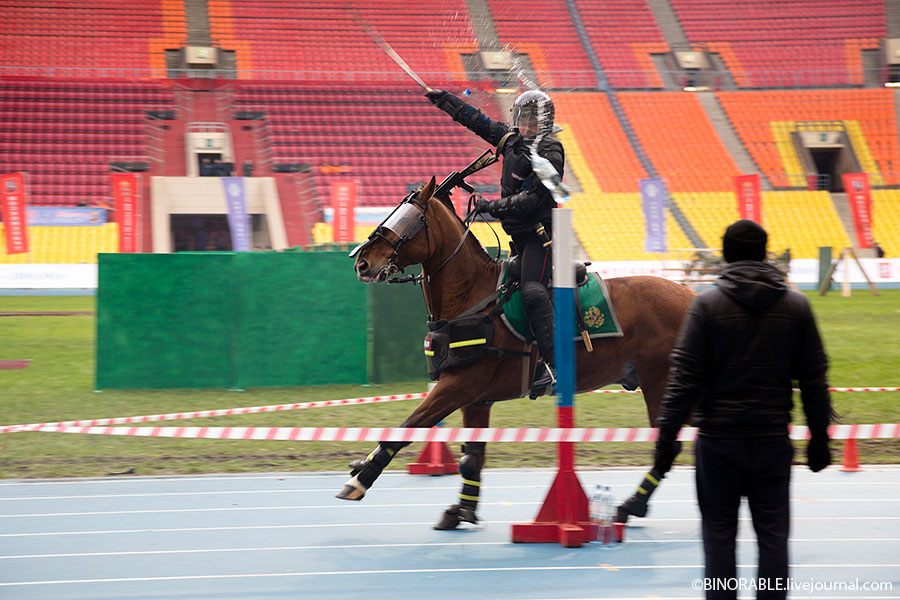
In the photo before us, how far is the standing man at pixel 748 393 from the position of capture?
3.66 metres

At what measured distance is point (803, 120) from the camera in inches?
1561

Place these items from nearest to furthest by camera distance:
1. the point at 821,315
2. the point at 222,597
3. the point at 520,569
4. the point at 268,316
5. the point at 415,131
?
the point at 222,597 → the point at 520,569 → the point at 268,316 → the point at 821,315 → the point at 415,131

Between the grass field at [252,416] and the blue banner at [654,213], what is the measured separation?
35.5ft

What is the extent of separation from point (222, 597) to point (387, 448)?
4.91 ft

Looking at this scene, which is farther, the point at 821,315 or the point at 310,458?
the point at 821,315

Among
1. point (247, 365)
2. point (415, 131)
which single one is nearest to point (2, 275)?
point (415, 131)

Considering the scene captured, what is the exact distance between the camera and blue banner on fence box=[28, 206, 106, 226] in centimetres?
3167

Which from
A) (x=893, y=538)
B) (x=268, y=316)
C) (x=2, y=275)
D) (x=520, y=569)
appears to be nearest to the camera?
(x=520, y=569)

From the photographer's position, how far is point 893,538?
232 inches

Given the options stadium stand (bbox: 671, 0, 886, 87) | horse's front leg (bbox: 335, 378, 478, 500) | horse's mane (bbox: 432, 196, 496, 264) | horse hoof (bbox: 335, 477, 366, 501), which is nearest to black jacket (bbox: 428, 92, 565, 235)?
horse's mane (bbox: 432, 196, 496, 264)

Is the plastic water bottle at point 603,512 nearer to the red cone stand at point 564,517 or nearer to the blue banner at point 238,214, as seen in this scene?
the red cone stand at point 564,517

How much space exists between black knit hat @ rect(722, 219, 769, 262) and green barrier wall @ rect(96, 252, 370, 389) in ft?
30.4

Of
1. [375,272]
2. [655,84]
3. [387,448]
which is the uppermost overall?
[655,84]

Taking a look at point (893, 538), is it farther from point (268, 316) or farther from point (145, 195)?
point (145, 195)
